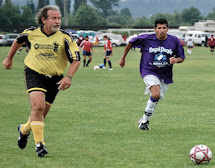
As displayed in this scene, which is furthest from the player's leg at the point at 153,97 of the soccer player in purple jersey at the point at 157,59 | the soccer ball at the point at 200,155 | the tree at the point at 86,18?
the tree at the point at 86,18

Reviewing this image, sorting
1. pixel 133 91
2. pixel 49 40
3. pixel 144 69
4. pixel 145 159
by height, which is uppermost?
pixel 49 40

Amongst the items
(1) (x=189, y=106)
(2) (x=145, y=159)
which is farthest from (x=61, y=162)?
(1) (x=189, y=106)

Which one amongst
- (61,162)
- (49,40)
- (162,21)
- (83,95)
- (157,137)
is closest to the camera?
(61,162)

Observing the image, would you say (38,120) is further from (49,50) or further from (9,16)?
(9,16)

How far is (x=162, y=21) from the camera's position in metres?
9.43

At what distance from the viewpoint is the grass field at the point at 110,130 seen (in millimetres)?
6945

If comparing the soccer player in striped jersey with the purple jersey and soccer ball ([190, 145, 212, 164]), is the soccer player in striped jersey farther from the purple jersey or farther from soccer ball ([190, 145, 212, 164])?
the purple jersey

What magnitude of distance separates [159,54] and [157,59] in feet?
0.31

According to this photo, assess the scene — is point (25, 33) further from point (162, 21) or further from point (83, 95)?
point (83, 95)

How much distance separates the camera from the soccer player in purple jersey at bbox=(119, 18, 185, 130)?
9484mm

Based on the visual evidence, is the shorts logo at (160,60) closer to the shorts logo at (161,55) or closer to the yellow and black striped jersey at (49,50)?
the shorts logo at (161,55)

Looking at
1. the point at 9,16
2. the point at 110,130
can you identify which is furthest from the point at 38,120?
the point at 9,16

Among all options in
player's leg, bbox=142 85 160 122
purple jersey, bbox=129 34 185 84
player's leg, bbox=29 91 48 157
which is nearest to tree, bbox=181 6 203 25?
purple jersey, bbox=129 34 185 84

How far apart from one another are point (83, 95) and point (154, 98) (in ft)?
20.9
